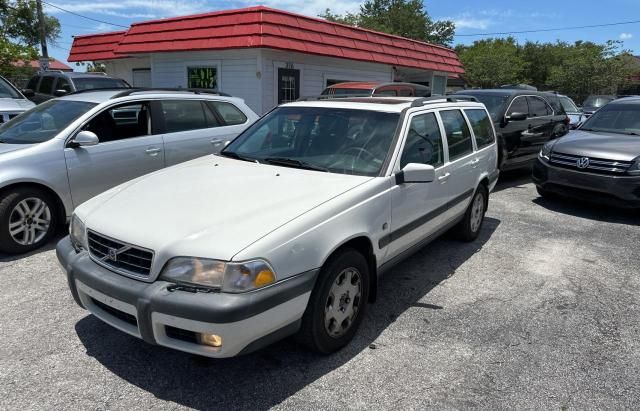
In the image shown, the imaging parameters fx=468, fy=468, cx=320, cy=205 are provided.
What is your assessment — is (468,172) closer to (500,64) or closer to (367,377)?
(367,377)

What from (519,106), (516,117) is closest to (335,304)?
(516,117)

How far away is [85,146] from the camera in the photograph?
199 inches

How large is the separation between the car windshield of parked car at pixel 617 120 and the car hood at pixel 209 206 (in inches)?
253

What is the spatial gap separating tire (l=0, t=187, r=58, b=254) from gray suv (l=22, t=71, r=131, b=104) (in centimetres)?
640

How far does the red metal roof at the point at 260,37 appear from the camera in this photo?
10.9 metres

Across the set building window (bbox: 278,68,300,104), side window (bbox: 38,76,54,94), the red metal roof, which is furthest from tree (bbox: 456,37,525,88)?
side window (bbox: 38,76,54,94)

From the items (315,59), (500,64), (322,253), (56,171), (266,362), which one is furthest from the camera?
(500,64)

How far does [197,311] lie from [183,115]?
423 centimetres

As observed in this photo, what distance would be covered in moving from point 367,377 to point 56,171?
384 centimetres

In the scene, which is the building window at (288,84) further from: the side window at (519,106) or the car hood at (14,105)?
the car hood at (14,105)

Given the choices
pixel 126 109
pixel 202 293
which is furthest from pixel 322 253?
pixel 126 109

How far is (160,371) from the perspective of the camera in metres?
2.88

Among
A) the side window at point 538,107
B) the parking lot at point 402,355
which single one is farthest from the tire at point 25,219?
the side window at point 538,107

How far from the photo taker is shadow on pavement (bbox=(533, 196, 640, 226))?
6.85 meters
